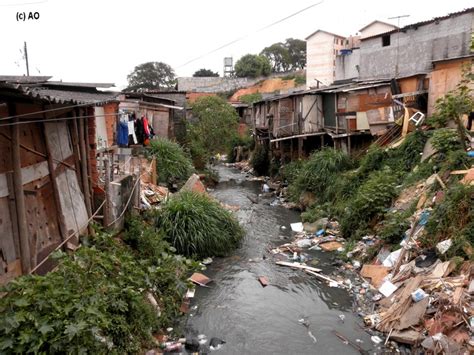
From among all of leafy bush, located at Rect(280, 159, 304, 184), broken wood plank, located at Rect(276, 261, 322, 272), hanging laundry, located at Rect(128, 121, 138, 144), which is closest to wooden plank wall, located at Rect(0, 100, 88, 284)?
broken wood plank, located at Rect(276, 261, 322, 272)

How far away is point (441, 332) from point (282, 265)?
13.9ft

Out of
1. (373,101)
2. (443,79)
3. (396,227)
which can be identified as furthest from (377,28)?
(396,227)

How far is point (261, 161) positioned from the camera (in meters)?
23.7

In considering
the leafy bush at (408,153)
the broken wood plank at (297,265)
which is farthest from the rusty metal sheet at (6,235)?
the leafy bush at (408,153)

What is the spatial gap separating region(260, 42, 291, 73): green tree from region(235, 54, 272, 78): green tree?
7.91 m

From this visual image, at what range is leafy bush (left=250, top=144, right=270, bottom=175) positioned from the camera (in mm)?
23594

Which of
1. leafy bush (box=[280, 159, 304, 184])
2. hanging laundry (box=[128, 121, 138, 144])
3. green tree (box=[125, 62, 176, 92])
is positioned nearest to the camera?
hanging laundry (box=[128, 121, 138, 144])

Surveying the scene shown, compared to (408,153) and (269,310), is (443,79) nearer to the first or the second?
(408,153)

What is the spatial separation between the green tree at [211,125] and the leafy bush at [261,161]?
93.9 inches

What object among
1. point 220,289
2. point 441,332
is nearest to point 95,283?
point 220,289

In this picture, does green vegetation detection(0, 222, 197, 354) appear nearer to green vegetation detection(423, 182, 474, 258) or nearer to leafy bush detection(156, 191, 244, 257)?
leafy bush detection(156, 191, 244, 257)

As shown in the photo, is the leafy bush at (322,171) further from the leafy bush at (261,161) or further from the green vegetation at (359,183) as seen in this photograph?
the leafy bush at (261,161)

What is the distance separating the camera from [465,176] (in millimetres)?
8023

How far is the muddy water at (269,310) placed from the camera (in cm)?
628
